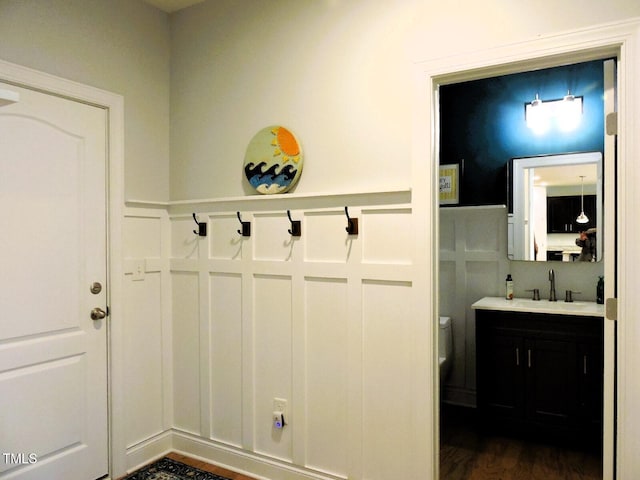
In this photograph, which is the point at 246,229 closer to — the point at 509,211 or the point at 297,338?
the point at 297,338

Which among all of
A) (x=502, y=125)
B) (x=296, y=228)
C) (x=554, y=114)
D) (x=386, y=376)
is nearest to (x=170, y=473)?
(x=386, y=376)

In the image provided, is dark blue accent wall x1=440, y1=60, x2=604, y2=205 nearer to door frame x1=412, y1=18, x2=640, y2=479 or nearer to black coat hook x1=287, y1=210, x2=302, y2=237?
door frame x1=412, y1=18, x2=640, y2=479

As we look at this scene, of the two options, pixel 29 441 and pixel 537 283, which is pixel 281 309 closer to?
pixel 29 441

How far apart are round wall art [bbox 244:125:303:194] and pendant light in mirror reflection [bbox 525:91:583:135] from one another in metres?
1.87

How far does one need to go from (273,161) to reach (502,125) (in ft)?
6.26

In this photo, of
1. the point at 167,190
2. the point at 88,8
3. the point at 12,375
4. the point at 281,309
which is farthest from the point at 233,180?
the point at 12,375

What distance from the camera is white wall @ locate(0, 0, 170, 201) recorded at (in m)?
2.17

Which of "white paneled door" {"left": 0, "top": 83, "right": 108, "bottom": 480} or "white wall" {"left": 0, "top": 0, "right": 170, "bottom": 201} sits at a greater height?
"white wall" {"left": 0, "top": 0, "right": 170, "bottom": 201}

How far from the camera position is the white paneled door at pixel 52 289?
83.0 inches

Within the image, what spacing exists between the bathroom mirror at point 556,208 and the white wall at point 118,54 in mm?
2482

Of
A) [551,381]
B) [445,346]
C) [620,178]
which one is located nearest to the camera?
[620,178]

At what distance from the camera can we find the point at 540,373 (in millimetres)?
2908

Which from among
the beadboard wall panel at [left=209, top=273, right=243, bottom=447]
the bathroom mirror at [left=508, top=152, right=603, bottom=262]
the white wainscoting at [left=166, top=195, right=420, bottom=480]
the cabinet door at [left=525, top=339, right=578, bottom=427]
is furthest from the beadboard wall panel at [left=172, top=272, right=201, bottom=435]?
the bathroom mirror at [left=508, top=152, right=603, bottom=262]

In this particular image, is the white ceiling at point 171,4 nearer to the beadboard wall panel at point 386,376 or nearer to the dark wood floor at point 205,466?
the beadboard wall panel at point 386,376
